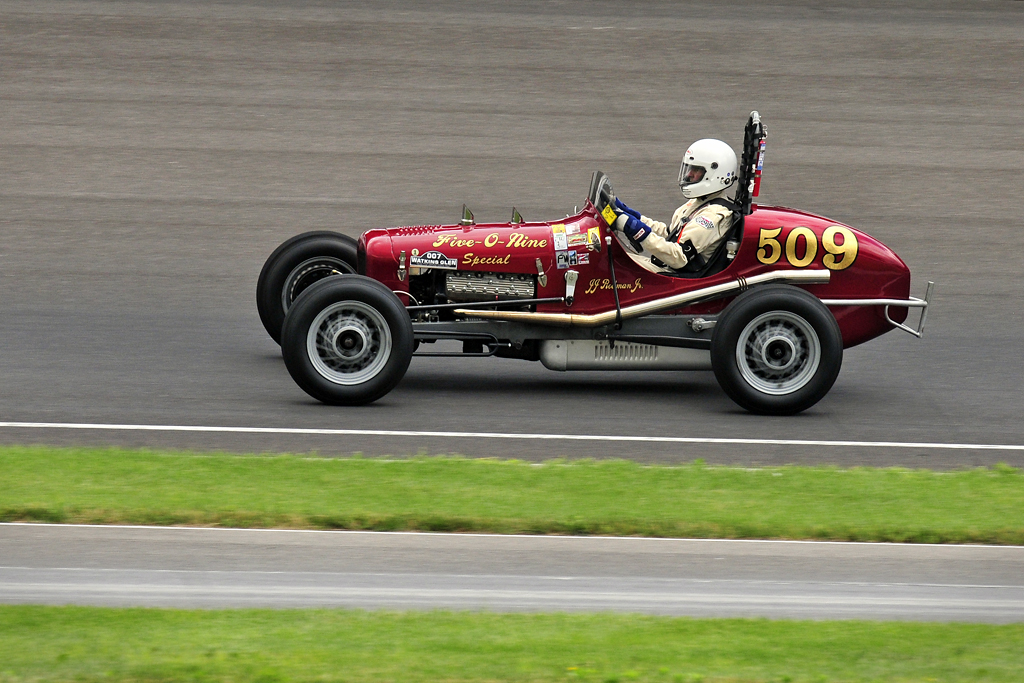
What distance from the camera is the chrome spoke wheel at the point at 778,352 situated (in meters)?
9.88

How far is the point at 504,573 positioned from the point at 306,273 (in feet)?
17.7

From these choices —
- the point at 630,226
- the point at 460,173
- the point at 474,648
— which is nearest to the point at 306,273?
the point at 630,226

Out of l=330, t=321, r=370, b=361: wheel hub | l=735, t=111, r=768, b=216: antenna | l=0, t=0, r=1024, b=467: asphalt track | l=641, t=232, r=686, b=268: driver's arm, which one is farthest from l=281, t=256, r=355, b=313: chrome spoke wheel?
l=735, t=111, r=768, b=216: antenna

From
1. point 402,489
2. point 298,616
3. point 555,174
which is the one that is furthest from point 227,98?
point 298,616

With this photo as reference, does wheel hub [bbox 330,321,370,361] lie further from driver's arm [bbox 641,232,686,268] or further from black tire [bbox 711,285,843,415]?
black tire [bbox 711,285,843,415]

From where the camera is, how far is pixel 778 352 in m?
9.96

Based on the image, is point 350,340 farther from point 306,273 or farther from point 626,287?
point 626,287

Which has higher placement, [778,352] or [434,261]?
[434,261]

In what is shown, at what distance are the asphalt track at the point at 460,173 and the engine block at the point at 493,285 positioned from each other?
74cm

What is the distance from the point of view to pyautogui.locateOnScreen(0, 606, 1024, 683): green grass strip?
5.17 m

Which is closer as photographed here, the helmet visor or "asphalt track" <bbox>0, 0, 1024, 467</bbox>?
"asphalt track" <bbox>0, 0, 1024, 467</bbox>

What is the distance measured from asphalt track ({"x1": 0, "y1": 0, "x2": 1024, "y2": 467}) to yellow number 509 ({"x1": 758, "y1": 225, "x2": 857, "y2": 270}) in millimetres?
1036

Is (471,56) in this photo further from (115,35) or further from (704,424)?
(704,424)

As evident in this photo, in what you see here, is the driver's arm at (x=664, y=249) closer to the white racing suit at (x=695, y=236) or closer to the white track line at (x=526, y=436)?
the white racing suit at (x=695, y=236)
